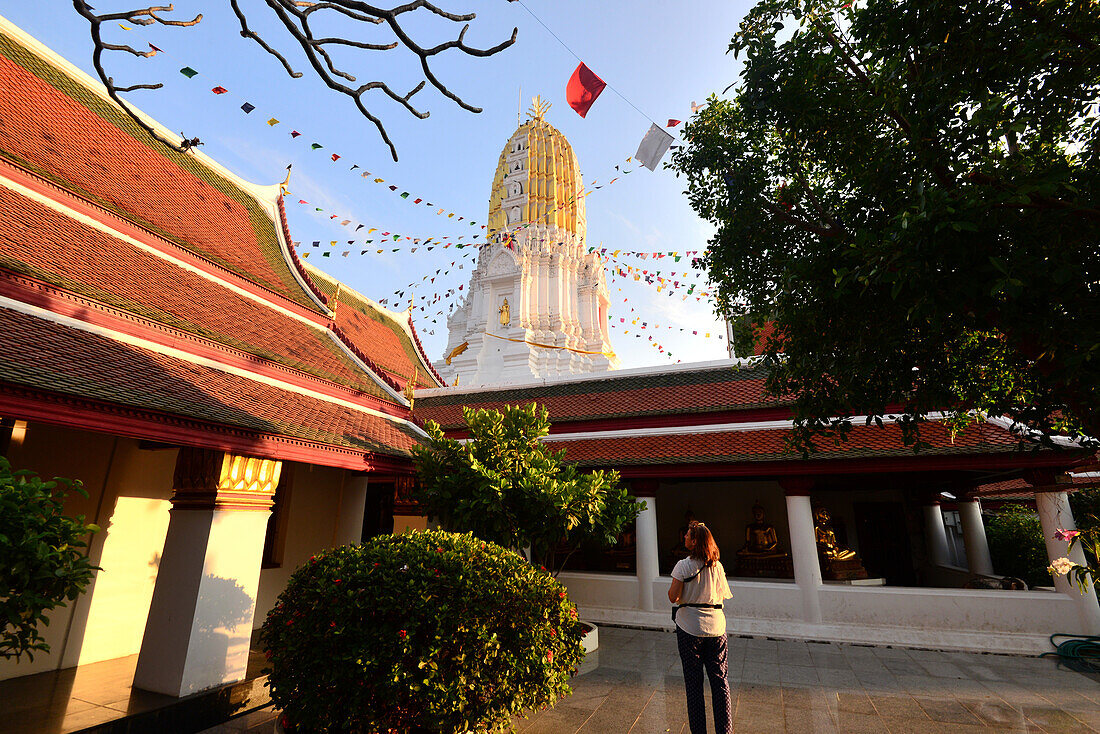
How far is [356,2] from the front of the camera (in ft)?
7.11

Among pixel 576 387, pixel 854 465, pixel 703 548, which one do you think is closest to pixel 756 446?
pixel 854 465

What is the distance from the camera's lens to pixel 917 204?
3.91 meters

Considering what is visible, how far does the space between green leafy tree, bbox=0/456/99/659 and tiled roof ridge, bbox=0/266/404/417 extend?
11.6 ft

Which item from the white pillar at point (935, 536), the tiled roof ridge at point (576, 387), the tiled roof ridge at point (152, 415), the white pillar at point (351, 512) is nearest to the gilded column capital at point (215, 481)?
the tiled roof ridge at point (152, 415)

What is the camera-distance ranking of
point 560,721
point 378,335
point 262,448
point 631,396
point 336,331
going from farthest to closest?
point 378,335, point 631,396, point 336,331, point 262,448, point 560,721

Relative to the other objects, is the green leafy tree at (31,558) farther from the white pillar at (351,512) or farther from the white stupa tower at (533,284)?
the white stupa tower at (533,284)

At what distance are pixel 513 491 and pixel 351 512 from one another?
4374 millimetres

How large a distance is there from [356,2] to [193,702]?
21.4 feet

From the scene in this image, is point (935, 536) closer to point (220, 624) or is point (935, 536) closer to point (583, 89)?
point (583, 89)

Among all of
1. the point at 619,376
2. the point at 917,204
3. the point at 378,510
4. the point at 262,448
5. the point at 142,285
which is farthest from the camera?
the point at 619,376

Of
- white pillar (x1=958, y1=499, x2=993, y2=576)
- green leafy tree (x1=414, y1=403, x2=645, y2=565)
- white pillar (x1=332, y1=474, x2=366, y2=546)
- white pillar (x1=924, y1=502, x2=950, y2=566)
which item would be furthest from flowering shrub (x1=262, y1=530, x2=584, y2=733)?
white pillar (x1=924, y1=502, x2=950, y2=566)

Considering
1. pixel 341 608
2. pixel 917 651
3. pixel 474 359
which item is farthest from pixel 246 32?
pixel 474 359

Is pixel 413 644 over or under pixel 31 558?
under

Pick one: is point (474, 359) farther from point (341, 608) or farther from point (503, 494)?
point (341, 608)
